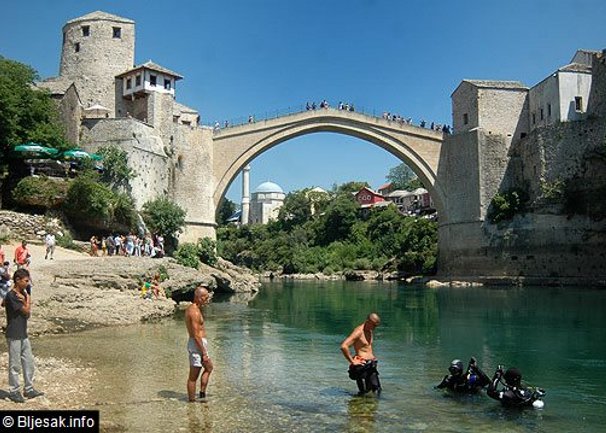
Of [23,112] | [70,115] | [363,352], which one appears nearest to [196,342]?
[363,352]

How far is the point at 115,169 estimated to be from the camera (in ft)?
94.5

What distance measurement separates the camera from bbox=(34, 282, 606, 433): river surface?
7051 mm

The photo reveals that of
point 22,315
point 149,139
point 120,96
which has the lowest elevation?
point 22,315

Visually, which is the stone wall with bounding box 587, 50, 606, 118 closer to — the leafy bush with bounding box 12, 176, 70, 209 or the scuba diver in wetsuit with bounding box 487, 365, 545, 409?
the leafy bush with bounding box 12, 176, 70, 209

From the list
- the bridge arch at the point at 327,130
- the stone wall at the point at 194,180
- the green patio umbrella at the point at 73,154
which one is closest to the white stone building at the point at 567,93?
the bridge arch at the point at 327,130

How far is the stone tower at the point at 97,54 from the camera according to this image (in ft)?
121

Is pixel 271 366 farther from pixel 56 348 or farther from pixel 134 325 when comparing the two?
pixel 134 325

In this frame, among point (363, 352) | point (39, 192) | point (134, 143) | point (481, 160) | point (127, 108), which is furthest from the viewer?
point (481, 160)

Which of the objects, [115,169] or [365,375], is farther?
[115,169]

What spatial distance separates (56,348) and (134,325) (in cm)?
398

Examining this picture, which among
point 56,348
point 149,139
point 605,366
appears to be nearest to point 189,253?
point 149,139

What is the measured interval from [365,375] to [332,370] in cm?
228

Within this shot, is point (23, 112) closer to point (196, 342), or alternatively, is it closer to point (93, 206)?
point (93, 206)

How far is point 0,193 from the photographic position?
2470 cm
